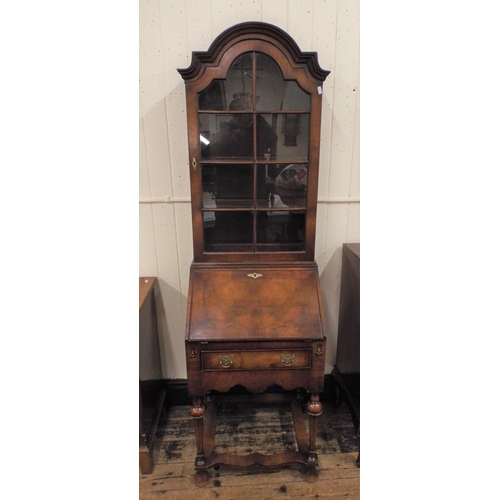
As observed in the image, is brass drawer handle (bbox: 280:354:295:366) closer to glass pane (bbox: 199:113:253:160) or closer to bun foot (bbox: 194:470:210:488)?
bun foot (bbox: 194:470:210:488)

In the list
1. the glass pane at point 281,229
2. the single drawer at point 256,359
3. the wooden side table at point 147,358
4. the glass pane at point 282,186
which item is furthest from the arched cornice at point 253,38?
the single drawer at point 256,359

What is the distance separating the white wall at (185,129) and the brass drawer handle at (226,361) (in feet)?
1.79

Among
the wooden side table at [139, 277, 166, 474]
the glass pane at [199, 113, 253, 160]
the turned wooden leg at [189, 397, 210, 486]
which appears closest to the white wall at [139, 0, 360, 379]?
the wooden side table at [139, 277, 166, 474]

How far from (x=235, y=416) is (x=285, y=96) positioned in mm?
1563

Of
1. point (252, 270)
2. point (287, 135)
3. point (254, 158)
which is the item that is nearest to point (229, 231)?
point (252, 270)

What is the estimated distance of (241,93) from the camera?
1392mm

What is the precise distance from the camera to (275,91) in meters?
1.39

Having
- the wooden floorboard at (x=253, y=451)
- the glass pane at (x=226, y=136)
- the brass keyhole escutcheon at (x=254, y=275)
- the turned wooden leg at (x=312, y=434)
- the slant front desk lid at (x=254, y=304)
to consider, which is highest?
the glass pane at (x=226, y=136)

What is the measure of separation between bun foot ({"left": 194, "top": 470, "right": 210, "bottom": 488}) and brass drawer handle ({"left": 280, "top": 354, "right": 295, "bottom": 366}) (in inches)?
24.9

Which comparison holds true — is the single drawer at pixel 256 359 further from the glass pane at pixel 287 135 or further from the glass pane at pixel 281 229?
the glass pane at pixel 287 135

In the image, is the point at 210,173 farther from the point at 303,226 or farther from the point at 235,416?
the point at 235,416

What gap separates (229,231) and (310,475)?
110cm

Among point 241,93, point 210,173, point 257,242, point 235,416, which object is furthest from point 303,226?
point 235,416

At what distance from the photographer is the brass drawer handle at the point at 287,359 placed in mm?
1360
